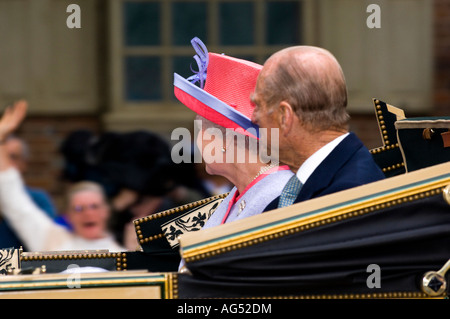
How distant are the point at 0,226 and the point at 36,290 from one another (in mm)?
1739

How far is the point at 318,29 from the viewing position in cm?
591

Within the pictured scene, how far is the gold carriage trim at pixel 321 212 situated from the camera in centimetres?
179

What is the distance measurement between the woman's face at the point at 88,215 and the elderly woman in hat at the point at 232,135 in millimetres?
1174

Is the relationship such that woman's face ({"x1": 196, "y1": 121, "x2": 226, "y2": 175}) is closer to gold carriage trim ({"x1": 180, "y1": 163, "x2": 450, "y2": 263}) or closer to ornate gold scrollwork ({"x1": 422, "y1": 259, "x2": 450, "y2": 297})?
gold carriage trim ({"x1": 180, "y1": 163, "x2": 450, "y2": 263})

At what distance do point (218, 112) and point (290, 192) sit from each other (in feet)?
1.08

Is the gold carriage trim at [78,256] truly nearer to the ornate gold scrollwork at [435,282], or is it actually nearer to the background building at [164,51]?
the ornate gold scrollwork at [435,282]

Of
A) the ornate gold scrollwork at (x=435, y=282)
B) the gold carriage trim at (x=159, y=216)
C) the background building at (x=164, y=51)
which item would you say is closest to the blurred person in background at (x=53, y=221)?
the gold carriage trim at (x=159, y=216)

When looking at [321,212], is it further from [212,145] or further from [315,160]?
[212,145]

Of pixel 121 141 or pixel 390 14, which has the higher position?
pixel 390 14

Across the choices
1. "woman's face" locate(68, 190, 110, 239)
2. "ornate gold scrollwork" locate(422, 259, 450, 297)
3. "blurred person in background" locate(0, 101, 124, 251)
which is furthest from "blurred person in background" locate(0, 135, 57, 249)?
"ornate gold scrollwork" locate(422, 259, 450, 297)

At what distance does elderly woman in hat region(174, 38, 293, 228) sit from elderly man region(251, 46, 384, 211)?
164mm

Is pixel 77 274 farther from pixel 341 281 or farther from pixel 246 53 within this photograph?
pixel 246 53

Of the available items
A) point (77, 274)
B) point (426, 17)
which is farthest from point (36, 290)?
point (426, 17)
